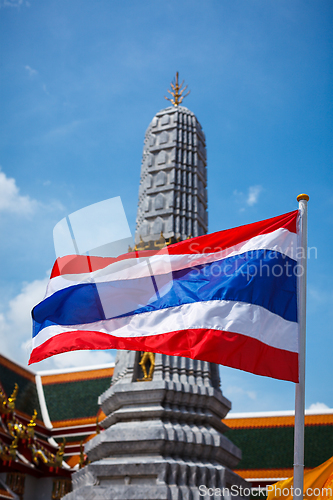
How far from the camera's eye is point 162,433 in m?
11.0

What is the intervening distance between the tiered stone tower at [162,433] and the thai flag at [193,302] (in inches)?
200

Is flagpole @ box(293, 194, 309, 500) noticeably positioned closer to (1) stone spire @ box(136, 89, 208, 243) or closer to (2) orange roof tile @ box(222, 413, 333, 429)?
(1) stone spire @ box(136, 89, 208, 243)

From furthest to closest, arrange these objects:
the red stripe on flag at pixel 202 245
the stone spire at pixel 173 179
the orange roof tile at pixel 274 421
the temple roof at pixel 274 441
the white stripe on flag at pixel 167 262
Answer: the orange roof tile at pixel 274 421
the temple roof at pixel 274 441
the stone spire at pixel 173 179
the red stripe on flag at pixel 202 245
the white stripe on flag at pixel 167 262

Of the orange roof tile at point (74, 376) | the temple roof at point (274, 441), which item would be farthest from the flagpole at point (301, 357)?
the orange roof tile at point (74, 376)

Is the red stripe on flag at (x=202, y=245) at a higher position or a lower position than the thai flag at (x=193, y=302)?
higher

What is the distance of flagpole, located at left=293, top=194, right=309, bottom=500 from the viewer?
16.2ft

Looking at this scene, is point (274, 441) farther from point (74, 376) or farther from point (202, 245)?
point (202, 245)

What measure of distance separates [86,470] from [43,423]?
315 inches

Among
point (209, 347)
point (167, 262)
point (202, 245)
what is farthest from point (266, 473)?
point (209, 347)

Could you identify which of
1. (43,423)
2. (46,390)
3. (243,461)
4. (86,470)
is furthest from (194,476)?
(46,390)

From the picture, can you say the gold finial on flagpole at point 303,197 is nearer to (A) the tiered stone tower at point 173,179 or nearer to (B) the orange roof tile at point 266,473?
(A) the tiered stone tower at point 173,179

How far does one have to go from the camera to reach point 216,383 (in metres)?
12.9

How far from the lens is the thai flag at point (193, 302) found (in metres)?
5.70

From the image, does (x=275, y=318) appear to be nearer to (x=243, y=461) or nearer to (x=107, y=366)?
(x=243, y=461)
